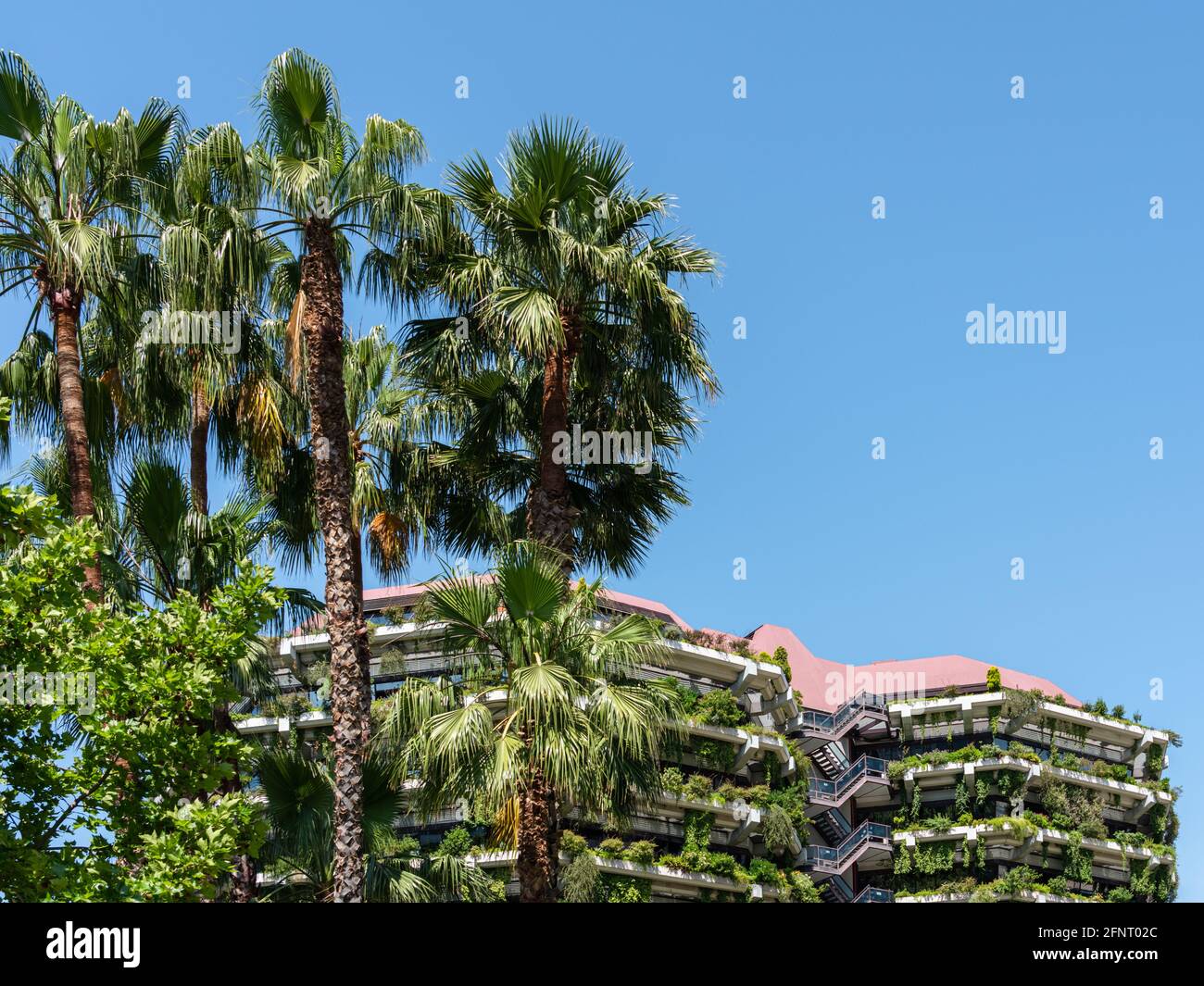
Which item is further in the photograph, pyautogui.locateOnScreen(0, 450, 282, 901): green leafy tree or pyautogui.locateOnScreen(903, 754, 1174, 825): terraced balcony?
pyautogui.locateOnScreen(903, 754, 1174, 825): terraced balcony

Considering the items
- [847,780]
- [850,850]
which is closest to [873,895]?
[850,850]

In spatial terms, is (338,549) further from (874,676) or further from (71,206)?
(874,676)

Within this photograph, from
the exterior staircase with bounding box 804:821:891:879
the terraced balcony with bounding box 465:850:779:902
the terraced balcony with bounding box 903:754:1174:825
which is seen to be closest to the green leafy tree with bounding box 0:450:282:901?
the terraced balcony with bounding box 465:850:779:902

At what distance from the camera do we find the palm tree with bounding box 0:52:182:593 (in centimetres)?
1977

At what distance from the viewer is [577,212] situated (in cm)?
2097

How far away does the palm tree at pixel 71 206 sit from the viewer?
19766 millimetres

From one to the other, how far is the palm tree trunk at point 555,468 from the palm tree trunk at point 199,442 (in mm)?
5982

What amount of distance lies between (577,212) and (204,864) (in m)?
11.0

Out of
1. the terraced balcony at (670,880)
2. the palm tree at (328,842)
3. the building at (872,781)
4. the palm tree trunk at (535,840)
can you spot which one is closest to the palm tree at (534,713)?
the palm tree trunk at (535,840)

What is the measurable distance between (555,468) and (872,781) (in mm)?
54341

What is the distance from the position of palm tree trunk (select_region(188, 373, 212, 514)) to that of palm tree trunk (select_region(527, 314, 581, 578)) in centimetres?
598

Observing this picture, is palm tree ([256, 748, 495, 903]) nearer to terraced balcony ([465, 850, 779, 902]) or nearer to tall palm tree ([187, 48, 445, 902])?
tall palm tree ([187, 48, 445, 902])

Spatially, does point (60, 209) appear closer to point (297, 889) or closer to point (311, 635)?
point (297, 889)

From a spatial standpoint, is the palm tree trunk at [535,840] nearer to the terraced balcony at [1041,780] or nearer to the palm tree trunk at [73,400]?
the palm tree trunk at [73,400]
